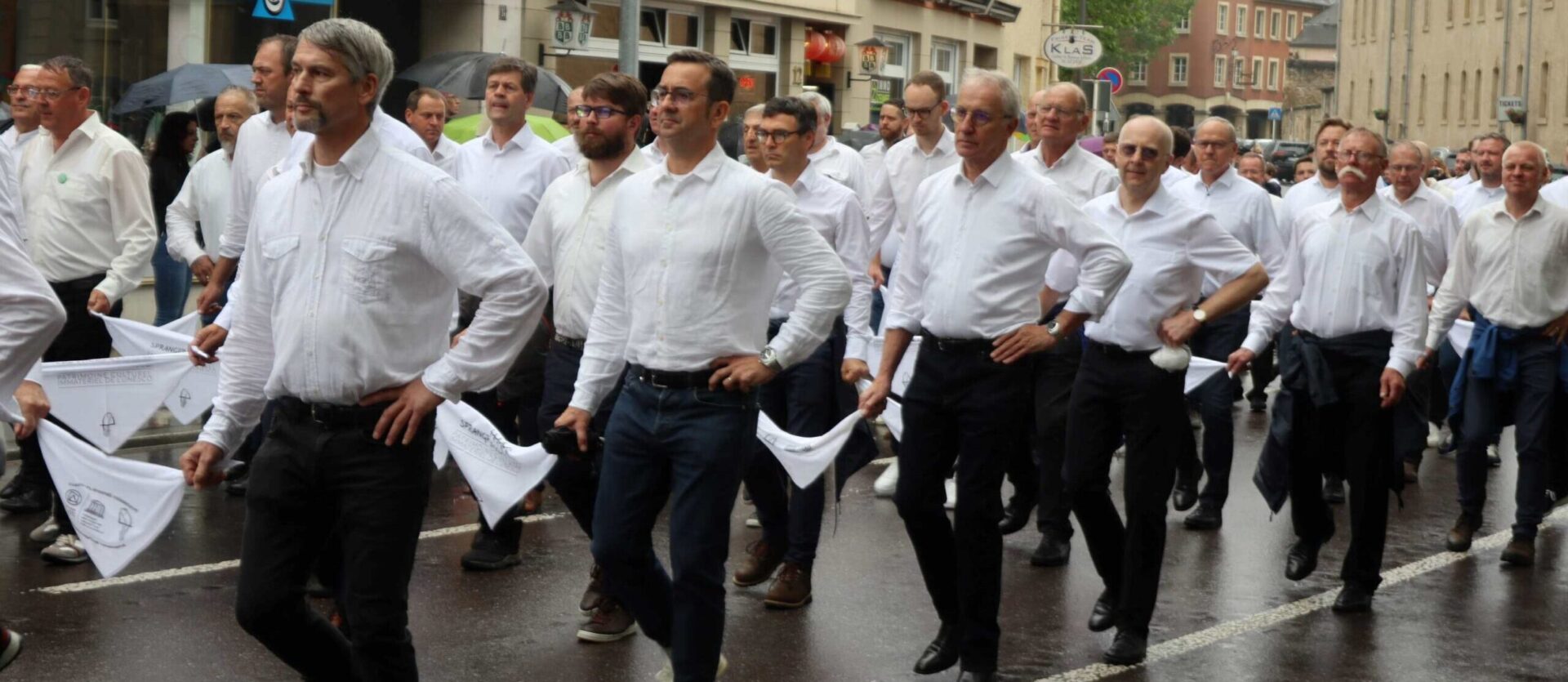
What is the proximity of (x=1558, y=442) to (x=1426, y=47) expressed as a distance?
252 ft

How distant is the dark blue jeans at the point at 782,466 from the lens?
8102mm

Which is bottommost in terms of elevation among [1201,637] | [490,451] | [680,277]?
[1201,637]

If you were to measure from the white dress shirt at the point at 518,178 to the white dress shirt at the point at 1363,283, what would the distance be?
3.00 meters

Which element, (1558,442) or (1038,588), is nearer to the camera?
(1038,588)

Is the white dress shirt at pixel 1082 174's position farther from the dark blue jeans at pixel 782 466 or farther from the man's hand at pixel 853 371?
the man's hand at pixel 853 371

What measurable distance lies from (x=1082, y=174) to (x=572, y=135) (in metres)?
2.58

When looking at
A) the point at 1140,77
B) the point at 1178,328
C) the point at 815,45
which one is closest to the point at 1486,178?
the point at 1178,328

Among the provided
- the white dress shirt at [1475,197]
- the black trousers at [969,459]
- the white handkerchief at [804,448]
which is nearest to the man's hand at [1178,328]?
the black trousers at [969,459]

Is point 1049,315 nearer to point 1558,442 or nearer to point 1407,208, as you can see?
point 1558,442

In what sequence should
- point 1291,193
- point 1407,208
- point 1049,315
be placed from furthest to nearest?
point 1291,193 → point 1407,208 → point 1049,315

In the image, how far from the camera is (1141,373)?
7.44 meters

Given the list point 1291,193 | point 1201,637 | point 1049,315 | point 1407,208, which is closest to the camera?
point 1201,637

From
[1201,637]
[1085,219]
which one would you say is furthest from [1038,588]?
[1085,219]

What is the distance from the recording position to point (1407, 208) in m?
11.7
